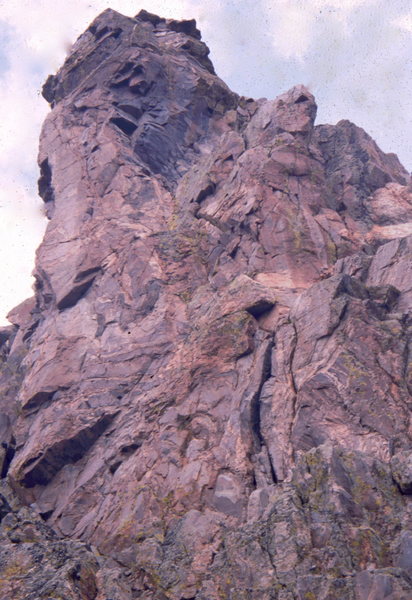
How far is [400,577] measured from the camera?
67.3 ft

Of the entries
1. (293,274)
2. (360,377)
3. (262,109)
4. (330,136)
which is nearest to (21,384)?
(293,274)

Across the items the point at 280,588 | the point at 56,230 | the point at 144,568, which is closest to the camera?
the point at 280,588

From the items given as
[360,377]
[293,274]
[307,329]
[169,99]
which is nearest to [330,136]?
[169,99]

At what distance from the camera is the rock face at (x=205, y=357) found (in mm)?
24562

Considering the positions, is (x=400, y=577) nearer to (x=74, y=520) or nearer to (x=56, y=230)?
(x=74, y=520)

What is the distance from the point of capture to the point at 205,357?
34719 mm

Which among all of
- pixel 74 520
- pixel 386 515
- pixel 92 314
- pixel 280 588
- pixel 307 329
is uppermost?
pixel 307 329

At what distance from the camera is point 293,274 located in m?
38.7

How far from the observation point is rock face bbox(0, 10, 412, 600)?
967 inches

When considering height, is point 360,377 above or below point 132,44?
below

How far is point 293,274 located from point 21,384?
19563 millimetres

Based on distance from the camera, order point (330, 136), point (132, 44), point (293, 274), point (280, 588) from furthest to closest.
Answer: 1. point (132, 44)
2. point (330, 136)
3. point (293, 274)
4. point (280, 588)

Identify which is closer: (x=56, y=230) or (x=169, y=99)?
(x=56, y=230)

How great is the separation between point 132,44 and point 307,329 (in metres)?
38.1
